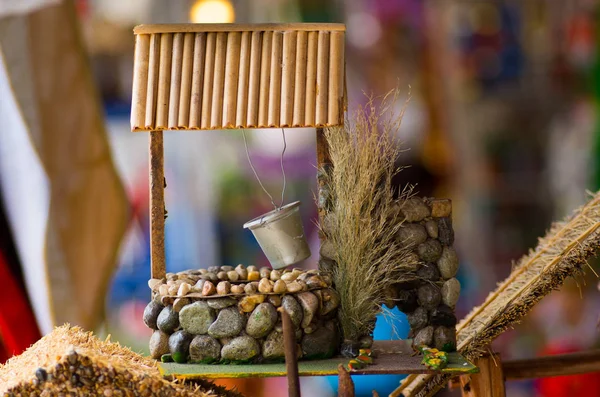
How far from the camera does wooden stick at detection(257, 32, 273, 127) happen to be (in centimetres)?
256

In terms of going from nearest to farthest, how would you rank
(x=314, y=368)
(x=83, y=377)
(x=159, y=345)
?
(x=83, y=377), (x=314, y=368), (x=159, y=345)

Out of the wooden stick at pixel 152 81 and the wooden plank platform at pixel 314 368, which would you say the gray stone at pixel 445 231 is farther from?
the wooden stick at pixel 152 81

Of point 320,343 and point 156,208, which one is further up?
point 156,208

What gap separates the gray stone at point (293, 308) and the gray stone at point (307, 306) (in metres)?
0.01

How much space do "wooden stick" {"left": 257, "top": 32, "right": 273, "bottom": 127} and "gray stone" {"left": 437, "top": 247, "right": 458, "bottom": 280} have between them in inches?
28.1

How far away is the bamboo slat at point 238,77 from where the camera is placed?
2.56 metres

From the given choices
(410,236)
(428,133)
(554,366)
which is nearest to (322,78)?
(410,236)

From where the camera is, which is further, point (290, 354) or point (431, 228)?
point (431, 228)

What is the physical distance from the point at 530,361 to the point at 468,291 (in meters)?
2.26

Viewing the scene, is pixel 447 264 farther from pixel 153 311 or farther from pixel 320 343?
pixel 153 311

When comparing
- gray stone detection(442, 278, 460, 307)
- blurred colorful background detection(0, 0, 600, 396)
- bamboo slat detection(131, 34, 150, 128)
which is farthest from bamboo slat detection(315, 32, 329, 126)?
blurred colorful background detection(0, 0, 600, 396)

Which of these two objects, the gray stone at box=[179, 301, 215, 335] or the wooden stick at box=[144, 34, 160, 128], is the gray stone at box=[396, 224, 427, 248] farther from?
the wooden stick at box=[144, 34, 160, 128]

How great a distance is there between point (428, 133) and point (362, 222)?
2.74m

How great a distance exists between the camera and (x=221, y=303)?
8.11ft
